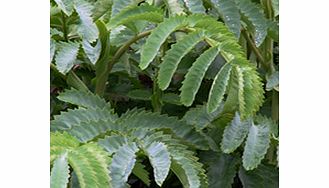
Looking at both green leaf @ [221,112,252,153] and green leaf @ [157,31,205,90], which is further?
green leaf @ [221,112,252,153]

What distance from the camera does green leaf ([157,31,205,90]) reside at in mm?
868

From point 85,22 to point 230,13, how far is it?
24 centimetres

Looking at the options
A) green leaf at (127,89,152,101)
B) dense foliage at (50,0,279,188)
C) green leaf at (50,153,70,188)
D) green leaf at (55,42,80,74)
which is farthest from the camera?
green leaf at (127,89,152,101)

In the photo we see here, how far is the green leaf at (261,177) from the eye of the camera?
1.03m

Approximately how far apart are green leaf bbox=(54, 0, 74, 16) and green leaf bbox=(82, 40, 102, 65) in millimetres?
67

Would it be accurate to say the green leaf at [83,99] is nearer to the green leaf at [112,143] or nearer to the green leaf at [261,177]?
the green leaf at [112,143]

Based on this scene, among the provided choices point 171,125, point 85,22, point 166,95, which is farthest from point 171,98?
point 85,22

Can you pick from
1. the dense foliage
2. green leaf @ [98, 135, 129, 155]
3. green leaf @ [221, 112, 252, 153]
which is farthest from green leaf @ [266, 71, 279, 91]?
green leaf @ [98, 135, 129, 155]

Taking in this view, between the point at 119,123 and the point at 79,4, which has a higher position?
the point at 79,4

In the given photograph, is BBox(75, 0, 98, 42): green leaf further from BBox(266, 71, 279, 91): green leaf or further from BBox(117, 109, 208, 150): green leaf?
BBox(266, 71, 279, 91): green leaf
